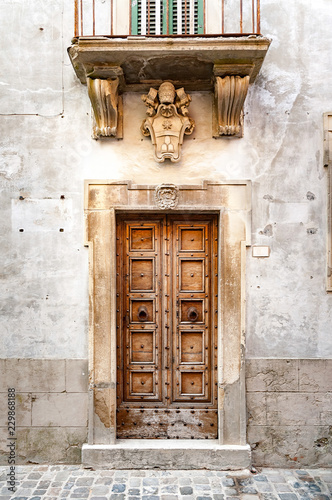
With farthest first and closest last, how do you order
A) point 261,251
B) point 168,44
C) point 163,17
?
1. point 163,17
2. point 261,251
3. point 168,44

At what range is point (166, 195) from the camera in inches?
168

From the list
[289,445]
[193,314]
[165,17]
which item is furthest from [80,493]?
[165,17]

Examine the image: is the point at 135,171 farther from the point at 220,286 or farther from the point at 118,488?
the point at 118,488

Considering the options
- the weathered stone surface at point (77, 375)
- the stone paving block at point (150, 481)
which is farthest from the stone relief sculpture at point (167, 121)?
the stone paving block at point (150, 481)

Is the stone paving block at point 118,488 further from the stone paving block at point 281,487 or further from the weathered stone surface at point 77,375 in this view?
the stone paving block at point 281,487

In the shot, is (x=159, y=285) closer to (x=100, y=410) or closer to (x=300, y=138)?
(x=100, y=410)

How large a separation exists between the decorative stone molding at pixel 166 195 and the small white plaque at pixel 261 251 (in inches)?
41.1

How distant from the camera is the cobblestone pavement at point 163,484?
3.76 metres

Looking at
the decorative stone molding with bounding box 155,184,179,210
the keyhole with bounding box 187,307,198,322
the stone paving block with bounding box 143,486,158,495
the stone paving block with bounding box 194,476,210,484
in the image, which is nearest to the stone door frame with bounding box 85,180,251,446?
the decorative stone molding with bounding box 155,184,179,210

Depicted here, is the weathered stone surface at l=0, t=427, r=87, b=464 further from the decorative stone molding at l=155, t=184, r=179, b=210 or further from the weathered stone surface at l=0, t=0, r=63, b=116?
the weathered stone surface at l=0, t=0, r=63, b=116

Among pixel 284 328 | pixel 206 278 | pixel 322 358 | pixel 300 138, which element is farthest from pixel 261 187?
pixel 322 358

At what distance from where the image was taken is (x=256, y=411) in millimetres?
4312

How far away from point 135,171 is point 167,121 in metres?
0.65

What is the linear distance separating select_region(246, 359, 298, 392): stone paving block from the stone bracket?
260 cm
